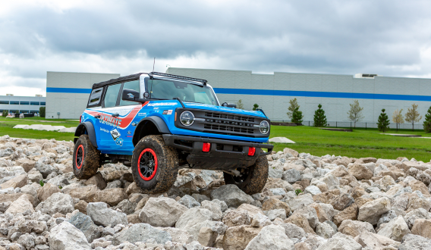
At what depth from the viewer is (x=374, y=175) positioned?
10055mm

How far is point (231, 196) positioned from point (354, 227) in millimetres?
2071

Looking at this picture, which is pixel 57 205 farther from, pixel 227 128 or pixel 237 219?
pixel 227 128

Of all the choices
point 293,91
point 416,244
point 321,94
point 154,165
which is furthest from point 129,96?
point 321,94

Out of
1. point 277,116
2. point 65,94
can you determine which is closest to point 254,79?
point 277,116

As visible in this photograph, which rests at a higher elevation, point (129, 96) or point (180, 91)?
point (180, 91)

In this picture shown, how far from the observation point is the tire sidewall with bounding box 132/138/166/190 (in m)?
5.87

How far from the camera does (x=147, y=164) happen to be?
20.4 ft

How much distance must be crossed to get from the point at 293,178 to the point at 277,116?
59371 millimetres

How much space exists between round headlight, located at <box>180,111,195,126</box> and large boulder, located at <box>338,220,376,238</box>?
2713mm

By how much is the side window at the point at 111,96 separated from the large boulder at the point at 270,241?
5044mm

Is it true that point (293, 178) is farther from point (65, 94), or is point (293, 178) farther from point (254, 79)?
point (65, 94)

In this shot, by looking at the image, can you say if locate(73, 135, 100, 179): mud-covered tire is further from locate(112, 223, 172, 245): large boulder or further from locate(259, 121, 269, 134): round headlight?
locate(112, 223, 172, 245): large boulder

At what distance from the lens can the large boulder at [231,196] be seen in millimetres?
6355

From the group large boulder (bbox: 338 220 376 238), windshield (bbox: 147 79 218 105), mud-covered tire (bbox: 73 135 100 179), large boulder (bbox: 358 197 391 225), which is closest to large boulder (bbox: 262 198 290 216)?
large boulder (bbox: 338 220 376 238)
